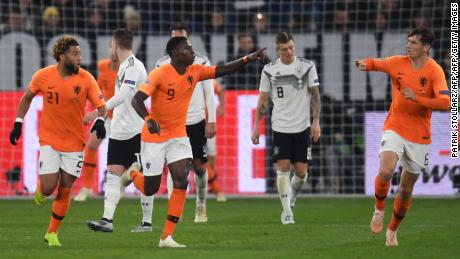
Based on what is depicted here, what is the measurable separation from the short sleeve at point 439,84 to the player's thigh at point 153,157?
272cm

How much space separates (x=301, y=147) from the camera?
49.4 ft

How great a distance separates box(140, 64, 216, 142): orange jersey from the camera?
1167cm

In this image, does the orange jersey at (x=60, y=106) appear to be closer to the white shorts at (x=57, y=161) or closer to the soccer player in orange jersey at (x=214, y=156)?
the white shorts at (x=57, y=161)

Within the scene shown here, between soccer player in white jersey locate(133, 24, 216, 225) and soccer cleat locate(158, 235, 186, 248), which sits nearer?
soccer cleat locate(158, 235, 186, 248)

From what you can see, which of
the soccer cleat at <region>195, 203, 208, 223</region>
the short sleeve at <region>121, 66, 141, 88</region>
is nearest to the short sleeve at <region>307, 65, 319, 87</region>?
the soccer cleat at <region>195, 203, 208, 223</region>

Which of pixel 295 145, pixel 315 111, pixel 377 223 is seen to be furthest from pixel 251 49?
pixel 377 223

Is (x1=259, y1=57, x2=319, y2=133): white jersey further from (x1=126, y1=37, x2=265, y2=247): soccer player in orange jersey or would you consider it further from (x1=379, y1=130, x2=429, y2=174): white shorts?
(x1=379, y1=130, x2=429, y2=174): white shorts

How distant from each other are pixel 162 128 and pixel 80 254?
1.73 m

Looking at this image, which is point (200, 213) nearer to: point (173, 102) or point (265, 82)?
point (265, 82)

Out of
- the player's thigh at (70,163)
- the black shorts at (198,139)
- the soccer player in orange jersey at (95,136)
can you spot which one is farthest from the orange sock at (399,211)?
the soccer player in orange jersey at (95,136)

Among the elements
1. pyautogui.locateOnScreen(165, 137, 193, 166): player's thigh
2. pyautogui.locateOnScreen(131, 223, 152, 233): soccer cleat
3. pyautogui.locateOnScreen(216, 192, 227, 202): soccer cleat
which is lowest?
pyautogui.locateOnScreen(216, 192, 227, 202): soccer cleat

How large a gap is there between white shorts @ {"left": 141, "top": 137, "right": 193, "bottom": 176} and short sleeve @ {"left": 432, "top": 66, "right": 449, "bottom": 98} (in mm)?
2501

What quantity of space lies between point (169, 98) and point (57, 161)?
1338 millimetres

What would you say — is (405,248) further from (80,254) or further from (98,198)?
(98,198)
